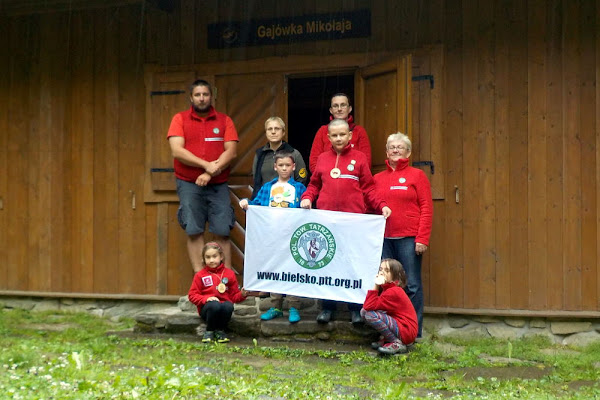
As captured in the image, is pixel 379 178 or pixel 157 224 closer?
pixel 379 178

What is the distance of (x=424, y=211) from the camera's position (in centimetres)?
636

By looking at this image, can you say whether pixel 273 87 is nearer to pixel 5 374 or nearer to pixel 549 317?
pixel 549 317

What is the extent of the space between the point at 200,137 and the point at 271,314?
1.79m

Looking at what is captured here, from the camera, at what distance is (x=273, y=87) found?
25.5 feet

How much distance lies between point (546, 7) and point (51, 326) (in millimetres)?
5449

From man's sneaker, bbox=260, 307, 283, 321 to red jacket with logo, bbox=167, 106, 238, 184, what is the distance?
1354 millimetres

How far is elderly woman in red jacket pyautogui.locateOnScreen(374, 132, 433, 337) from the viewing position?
640 cm

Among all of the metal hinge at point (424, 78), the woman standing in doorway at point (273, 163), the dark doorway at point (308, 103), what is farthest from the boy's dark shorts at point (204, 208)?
the dark doorway at point (308, 103)

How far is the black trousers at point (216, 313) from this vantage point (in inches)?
251

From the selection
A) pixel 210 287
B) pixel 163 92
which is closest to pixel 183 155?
pixel 163 92

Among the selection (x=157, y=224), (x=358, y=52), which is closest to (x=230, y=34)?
(x=358, y=52)

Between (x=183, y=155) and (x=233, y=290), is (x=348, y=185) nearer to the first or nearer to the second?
(x=233, y=290)

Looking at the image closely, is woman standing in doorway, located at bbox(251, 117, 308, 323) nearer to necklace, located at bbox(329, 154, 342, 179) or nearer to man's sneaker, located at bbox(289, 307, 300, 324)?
man's sneaker, located at bbox(289, 307, 300, 324)

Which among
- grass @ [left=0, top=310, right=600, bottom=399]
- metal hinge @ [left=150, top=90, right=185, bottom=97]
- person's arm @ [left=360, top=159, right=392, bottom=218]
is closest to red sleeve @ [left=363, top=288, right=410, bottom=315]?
grass @ [left=0, top=310, right=600, bottom=399]
